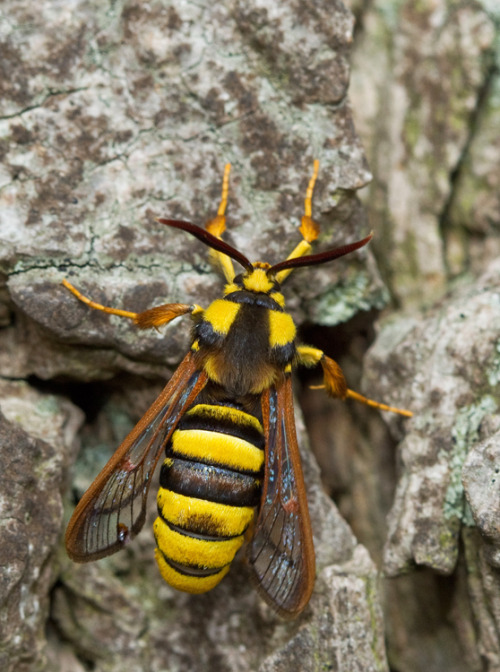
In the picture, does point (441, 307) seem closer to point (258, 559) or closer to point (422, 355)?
point (422, 355)

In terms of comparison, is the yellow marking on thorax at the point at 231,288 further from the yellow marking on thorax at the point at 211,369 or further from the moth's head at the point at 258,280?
the yellow marking on thorax at the point at 211,369

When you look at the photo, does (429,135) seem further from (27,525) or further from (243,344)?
(27,525)

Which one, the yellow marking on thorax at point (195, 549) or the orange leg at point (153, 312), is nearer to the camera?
the yellow marking on thorax at point (195, 549)

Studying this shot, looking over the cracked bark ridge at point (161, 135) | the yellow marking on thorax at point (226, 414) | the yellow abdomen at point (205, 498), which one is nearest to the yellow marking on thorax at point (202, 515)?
the yellow abdomen at point (205, 498)

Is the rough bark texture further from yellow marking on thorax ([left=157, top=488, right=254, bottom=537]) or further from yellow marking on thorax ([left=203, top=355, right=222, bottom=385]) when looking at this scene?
yellow marking on thorax ([left=157, top=488, right=254, bottom=537])

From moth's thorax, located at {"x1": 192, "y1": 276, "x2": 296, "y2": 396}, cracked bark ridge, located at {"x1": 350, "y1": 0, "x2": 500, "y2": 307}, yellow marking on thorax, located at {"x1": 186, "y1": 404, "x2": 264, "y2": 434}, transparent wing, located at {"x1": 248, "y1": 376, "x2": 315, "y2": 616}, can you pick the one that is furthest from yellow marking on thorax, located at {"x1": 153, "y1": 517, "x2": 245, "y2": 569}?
cracked bark ridge, located at {"x1": 350, "y1": 0, "x2": 500, "y2": 307}

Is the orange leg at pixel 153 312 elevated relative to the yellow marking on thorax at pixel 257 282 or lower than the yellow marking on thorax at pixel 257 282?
lower

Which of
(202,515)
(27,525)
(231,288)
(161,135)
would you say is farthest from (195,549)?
(161,135)
